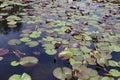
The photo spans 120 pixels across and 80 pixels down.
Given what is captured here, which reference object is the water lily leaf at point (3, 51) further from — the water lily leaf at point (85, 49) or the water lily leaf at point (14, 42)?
the water lily leaf at point (85, 49)

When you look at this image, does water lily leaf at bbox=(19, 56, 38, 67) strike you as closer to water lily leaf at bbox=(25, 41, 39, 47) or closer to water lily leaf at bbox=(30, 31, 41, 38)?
water lily leaf at bbox=(25, 41, 39, 47)

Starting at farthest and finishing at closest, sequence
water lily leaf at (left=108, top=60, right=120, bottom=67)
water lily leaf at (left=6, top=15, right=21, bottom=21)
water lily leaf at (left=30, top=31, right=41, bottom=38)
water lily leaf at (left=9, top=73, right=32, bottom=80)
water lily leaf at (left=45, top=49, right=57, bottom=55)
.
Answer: water lily leaf at (left=6, top=15, right=21, bottom=21) < water lily leaf at (left=30, top=31, right=41, bottom=38) < water lily leaf at (left=45, top=49, right=57, bottom=55) < water lily leaf at (left=108, top=60, right=120, bottom=67) < water lily leaf at (left=9, top=73, right=32, bottom=80)

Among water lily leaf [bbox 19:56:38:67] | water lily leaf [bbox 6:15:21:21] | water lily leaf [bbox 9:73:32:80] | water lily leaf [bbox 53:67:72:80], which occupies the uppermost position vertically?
water lily leaf [bbox 6:15:21:21]

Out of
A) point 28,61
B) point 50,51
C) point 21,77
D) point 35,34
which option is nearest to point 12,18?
point 35,34

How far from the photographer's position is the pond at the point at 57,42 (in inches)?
125

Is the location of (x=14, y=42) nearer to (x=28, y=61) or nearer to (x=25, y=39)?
(x=25, y=39)

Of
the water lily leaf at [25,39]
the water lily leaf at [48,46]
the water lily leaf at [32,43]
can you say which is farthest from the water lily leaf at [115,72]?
the water lily leaf at [25,39]

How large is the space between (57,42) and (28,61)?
0.79 m

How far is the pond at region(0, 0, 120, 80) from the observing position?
Result: 3176 millimetres

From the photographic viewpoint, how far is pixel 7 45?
380 cm

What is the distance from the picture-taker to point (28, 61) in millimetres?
3312

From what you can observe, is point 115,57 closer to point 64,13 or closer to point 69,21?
point 69,21

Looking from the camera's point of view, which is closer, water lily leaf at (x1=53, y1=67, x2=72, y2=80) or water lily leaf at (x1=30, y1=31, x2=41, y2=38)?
water lily leaf at (x1=53, y1=67, x2=72, y2=80)

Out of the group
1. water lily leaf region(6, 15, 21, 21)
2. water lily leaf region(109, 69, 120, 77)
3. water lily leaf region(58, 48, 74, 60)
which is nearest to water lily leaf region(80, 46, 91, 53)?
water lily leaf region(58, 48, 74, 60)
